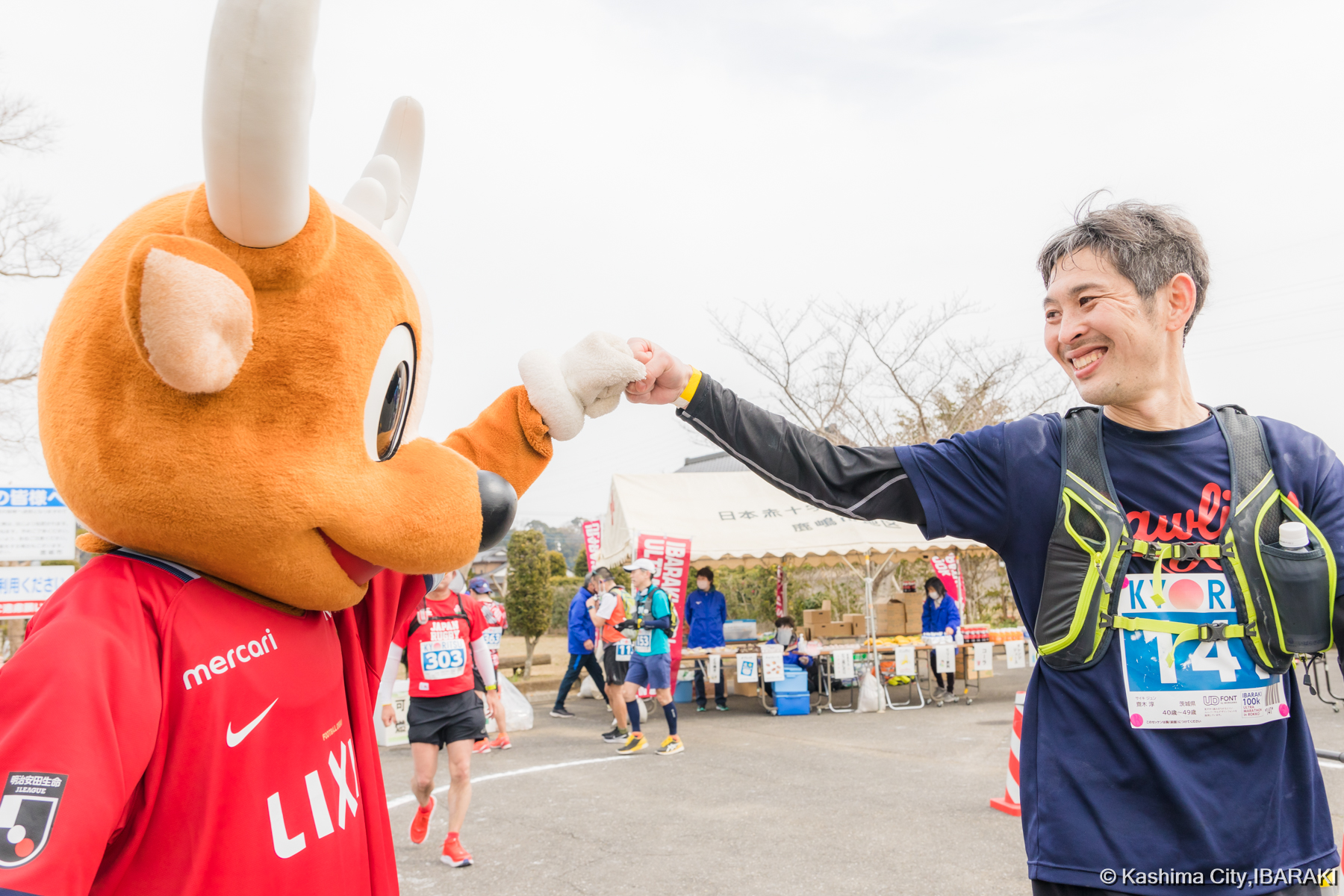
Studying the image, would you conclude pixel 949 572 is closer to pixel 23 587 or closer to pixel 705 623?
pixel 705 623

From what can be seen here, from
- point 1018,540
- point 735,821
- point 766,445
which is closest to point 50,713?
point 766,445

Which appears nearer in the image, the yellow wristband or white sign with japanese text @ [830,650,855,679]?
the yellow wristband

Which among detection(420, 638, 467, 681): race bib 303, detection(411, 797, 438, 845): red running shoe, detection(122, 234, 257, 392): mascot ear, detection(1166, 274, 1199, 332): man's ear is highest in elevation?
detection(1166, 274, 1199, 332): man's ear

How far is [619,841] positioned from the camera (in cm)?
612

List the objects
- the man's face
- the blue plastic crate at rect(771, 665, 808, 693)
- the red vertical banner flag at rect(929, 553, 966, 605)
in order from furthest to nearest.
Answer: the red vertical banner flag at rect(929, 553, 966, 605), the blue plastic crate at rect(771, 665, 808, 693), the man's face

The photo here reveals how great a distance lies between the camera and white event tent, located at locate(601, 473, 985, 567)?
12.5m

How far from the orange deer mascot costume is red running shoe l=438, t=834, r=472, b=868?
4.15 m

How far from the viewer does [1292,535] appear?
1.78 m

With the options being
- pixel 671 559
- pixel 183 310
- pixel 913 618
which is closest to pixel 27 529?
pixel 671 559

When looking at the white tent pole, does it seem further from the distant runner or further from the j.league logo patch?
the j.league logo patch

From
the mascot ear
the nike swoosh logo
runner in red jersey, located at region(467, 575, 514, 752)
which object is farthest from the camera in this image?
runner in red jersey, located at region(467, 575, 514, 752)

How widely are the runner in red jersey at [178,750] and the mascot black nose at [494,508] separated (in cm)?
39

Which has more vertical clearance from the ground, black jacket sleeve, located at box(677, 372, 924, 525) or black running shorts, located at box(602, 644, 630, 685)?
black jacket sleeve, located at box(677, 372, 924, 525)

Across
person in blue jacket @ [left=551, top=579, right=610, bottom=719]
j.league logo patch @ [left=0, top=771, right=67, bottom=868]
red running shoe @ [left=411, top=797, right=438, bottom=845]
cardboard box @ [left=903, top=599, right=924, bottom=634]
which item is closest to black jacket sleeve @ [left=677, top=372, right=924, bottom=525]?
j.league logo patch @ [left=0, top=771, right=67, bottom=868]
